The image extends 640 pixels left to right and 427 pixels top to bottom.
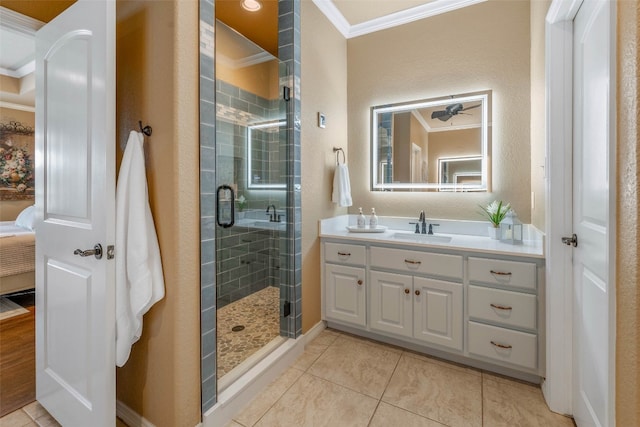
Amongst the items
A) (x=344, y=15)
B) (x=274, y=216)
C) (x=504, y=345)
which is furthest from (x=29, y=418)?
(x=344, y=15)

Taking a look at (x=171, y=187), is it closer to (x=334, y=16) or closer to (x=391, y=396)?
(x=391, y=396)

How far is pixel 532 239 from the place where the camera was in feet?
6.65

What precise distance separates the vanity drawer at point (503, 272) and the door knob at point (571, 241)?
274mm

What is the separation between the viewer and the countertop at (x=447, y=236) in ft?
6.01

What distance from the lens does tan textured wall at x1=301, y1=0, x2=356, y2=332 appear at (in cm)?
223

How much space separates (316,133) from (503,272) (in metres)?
1.64

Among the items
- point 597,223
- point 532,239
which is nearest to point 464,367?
point 532,239

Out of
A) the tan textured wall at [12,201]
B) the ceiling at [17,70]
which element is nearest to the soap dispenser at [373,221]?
the ceiling at [17,70]

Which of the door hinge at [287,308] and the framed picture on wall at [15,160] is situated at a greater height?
the framed picture on wall at [15,160]

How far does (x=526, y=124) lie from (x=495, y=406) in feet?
6.38

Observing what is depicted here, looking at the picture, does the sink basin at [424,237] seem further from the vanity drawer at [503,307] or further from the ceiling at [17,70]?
the ceiling at [17,70]

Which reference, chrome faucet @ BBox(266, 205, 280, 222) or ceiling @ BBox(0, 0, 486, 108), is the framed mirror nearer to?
ceiling @ BBox(0, 0, 486, 108)

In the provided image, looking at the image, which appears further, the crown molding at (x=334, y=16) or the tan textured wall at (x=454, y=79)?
the crown molding at (x=334, y=16)

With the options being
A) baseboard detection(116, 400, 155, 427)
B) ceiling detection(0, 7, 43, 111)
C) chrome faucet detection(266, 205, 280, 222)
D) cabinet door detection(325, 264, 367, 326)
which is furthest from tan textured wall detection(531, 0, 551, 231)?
ceiling detection(0, 7, 43, 111)
